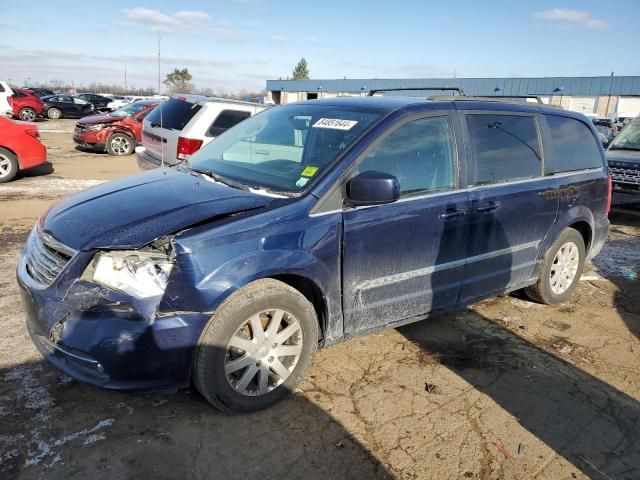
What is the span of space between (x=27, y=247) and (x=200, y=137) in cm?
500

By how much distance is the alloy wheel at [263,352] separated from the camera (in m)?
2.90

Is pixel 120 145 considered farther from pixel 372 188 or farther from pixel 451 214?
pixel 372 188

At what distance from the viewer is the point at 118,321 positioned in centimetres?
258

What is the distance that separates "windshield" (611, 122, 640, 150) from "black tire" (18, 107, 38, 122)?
89.4 feet

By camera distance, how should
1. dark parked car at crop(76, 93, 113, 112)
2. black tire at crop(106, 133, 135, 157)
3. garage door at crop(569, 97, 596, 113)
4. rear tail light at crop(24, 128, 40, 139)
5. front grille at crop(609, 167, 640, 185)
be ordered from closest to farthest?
front grille at crop(609, 167, 640, 185) → rear tail light at crop(24, 128, 40, 139) → black tire at crop(106, 133, 135, 157) → dark parked car at crop(76, 93, 113, 112) → garage door at crop(569, 97, 596, 113)

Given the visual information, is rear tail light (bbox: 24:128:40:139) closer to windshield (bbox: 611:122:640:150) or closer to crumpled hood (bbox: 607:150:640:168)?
crumpled hood (bbox: 607:150:640:168)

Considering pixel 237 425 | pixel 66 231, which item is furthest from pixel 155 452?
pixel 66 231

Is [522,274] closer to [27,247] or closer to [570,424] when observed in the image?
[570,424]

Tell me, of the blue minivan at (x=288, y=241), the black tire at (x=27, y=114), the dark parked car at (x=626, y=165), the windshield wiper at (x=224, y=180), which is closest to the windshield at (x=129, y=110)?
the blue minivan at (x=288, y=241)

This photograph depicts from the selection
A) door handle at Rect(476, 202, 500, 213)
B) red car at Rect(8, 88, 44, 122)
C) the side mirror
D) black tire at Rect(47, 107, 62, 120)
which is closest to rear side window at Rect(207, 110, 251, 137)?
door handle at Rect(476, 202, 500, 213)

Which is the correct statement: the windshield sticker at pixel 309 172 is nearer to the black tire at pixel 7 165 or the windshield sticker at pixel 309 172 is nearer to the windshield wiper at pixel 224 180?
the windshield wiper at pixel 224 180

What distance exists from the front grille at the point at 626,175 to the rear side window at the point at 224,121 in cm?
665

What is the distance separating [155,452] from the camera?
2.67m

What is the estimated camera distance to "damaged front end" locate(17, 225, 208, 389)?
2.58 meters
